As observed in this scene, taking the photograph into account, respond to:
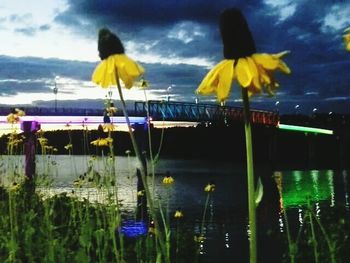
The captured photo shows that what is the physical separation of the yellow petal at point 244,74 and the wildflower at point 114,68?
17.9 inches

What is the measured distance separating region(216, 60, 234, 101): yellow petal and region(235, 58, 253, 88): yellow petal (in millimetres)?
19

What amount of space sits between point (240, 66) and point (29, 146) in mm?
11658

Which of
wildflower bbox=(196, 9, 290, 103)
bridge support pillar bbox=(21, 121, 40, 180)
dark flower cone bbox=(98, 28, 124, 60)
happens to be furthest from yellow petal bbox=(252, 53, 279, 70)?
bridge support pillar bbox=(21, 121, 40, 180)

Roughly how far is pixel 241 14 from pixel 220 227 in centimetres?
1647

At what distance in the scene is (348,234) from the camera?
673 centimetres

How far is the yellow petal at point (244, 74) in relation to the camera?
1.60 meters

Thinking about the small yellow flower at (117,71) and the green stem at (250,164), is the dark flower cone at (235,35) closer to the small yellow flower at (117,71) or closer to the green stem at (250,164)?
the green stem at (250,164)

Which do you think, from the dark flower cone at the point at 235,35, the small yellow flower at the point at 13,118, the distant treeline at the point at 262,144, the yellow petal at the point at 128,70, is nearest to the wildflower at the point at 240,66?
the dark flower cone at the point at 235,35

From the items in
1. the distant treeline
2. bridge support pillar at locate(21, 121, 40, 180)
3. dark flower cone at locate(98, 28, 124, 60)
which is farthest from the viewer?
the distant treeline

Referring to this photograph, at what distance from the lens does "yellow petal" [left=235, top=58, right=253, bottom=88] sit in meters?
1.60

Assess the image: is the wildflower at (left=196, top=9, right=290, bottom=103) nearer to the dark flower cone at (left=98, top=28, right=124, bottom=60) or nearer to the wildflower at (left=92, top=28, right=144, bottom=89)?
the wildflower at (left=92, top=28, right=144, bottom=89)

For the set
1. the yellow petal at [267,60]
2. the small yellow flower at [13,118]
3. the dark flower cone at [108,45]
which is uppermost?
the small yellow flower at [13,118]

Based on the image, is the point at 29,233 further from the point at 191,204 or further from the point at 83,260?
the point at 191,204

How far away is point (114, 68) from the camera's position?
2.04 metres
